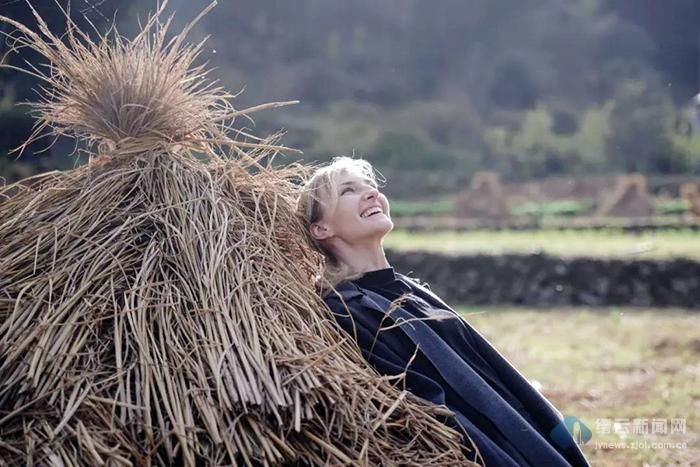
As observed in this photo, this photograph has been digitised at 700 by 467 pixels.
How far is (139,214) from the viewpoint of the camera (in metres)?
2.35

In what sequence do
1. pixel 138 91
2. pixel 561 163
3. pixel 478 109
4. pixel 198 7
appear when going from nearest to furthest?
1. pixel 138 91
2. pixel 198 7
3. pixel 561 163
4. pixel 478 109

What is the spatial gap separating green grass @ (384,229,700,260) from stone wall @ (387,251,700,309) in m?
0.15

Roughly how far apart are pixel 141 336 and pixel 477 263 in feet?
30.3

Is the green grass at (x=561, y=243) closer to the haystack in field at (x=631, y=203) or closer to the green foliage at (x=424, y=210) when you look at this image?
the haystack in field at (x=631, y=203)

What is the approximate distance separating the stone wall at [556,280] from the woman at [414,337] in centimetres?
802

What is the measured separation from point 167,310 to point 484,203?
52.0ft

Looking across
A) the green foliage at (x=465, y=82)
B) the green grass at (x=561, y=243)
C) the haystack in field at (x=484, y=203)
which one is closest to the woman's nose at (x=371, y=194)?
the green grass at (x=561, y=243)

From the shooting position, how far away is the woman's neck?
2.68 meters

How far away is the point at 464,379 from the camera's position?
7.63 feet

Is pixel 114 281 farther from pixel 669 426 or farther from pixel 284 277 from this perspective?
pixel 669 426

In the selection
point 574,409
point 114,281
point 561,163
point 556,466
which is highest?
point 561,163

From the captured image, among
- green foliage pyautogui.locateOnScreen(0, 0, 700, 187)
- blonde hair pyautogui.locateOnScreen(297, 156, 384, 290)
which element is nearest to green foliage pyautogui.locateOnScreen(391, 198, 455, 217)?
green foliage pyautogui.locateOnScreen(0, 0, 700, 187)

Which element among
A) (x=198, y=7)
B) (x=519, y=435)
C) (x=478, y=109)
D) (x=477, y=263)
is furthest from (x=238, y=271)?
(x=478, y=109)

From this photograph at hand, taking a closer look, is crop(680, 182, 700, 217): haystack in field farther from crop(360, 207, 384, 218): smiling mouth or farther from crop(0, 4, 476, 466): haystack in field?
crop(0, 4, 476, 466): haystack in field
